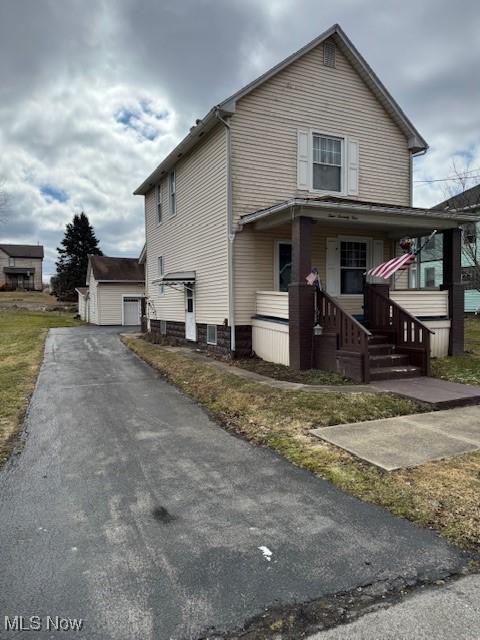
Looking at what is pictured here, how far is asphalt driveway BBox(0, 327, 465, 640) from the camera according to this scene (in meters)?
2.56

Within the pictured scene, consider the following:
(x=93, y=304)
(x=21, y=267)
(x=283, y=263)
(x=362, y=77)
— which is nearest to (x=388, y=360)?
(x=283, y=263)

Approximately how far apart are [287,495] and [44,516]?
1.99m

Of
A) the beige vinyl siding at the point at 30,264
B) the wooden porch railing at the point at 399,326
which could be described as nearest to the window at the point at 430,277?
the wooden porch railing at the point at 399,326

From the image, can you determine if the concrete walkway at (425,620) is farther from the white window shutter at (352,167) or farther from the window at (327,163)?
the white window shutter at (352,167)

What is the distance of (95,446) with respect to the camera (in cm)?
546

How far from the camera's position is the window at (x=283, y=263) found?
40.2 ft

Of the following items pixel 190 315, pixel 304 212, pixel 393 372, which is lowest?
pixel 393 372

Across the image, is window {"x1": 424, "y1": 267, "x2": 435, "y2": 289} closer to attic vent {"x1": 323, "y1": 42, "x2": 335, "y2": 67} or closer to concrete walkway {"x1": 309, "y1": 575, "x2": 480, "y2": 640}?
attic vent {"x1": 323, "y1": 42, "x2": 335, "y2": 67}

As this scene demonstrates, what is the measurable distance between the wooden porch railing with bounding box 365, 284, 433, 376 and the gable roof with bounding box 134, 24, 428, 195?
5.61 m

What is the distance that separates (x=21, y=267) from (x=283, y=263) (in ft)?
244

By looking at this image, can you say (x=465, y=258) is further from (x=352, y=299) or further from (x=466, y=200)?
(x=352, y=299)

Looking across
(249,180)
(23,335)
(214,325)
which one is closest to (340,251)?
(249,180)

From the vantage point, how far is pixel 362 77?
1316cm

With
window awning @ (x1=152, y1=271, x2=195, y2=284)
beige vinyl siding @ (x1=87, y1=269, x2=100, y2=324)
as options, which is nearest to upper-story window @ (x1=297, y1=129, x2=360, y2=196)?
Result: window awning @ (x1=152, y1=271, x2=195, y2=284)
